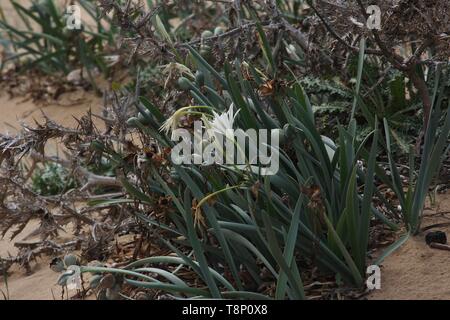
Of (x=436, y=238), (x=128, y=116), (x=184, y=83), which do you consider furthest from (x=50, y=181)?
(x=436, y=238)

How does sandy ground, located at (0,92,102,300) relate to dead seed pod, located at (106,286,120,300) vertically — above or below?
below

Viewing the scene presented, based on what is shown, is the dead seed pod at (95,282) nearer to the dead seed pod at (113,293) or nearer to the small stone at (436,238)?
the dead seed pod at (113,293)

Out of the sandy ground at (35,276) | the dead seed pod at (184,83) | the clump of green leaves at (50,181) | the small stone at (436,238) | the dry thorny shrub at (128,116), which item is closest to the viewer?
the small stone at (436,238)

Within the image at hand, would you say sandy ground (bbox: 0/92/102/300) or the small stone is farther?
sandy ground (bbox: 0/92/102/300)

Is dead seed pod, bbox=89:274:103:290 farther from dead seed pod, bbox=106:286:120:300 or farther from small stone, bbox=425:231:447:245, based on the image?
small stone, bbox=425:231:447:245

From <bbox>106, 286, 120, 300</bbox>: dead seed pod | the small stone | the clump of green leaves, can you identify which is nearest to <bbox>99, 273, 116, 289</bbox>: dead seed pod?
<bbox>106, 286, 120, 300</bbox>: dead seed pod

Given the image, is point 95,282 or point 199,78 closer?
point 95,282

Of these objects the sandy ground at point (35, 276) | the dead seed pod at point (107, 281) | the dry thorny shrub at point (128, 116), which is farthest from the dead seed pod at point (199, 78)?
the dead seed pod at point (107, 281)

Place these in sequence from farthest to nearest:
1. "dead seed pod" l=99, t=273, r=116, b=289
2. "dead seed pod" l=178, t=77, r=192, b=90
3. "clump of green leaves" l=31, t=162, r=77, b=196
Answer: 1. "clump of green leaves" l=31, t=162, r=77, b=196
2. "dead seed pod" l=178, t=77, r=192, b=90
3. "dead seed pod" l=99, t=273, r=116, b=289

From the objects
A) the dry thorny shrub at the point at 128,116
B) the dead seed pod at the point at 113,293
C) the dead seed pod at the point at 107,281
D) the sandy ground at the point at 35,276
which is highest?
the dry thorny shrub at the point at 128,116

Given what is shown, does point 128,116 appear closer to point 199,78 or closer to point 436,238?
point 199,78

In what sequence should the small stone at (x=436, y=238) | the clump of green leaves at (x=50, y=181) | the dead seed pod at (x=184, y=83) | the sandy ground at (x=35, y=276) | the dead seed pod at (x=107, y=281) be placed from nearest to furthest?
the dead seed pod at (x=107, y=281) < the small stone at (x=436, y=238) < the dead seed pod at (x=184, y=83) < the sandy ground at (x=35, y=276) < the clump of green leaves at (x=50, y=181)

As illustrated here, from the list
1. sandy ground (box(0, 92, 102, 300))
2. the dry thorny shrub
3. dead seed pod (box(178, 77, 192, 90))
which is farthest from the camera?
sandy ground (box(0, 92, 102, 300))
